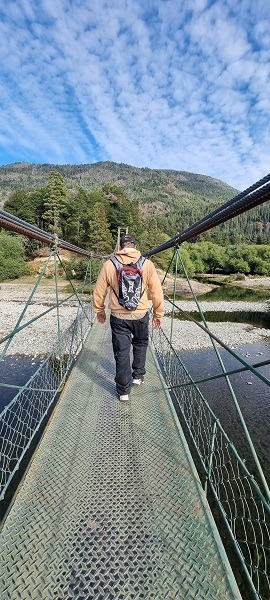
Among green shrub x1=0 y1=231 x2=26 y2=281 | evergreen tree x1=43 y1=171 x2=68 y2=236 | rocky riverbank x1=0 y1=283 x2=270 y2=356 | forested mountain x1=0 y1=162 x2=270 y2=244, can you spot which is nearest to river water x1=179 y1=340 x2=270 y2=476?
rocky riverbank x1=0 y1=283 x2=270 y2=356

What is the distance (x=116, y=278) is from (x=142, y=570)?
5.21 feet

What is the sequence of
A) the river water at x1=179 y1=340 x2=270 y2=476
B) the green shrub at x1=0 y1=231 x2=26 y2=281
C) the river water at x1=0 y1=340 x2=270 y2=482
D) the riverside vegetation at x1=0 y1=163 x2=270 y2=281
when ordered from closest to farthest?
the river water at x1=179 y1=340 x2=270 y2=476 < the river water at x1=0 y1=340 x2=270 y2=482 < the green shrub at x1=0 y1=231 x2=26 y2=281 < the riverside vegetation at x1=0 y1=163 x2=270 y2=281

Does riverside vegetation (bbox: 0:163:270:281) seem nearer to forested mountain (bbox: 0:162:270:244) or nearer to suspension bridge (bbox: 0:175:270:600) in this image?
forested mountain (bbox: 0:162:270:244)

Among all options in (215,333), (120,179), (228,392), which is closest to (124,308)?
(228,392)

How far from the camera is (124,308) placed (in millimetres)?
2242

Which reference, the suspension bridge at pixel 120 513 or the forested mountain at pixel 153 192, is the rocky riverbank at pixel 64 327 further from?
the forested mountain at pixel 153 192

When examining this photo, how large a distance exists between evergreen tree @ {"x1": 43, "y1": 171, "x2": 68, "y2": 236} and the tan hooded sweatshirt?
35.1m

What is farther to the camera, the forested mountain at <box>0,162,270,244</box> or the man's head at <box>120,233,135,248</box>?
the forested mountain at <box>0,162,270,244</box>

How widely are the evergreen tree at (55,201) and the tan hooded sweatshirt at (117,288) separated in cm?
3510

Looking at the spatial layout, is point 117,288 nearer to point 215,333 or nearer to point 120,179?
point 215,333

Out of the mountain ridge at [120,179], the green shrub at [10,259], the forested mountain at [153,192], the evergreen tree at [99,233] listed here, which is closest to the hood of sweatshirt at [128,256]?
the green shrub at [10,259]

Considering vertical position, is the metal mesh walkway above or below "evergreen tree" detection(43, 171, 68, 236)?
below

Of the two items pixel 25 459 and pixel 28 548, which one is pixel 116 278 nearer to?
pixel 28 548

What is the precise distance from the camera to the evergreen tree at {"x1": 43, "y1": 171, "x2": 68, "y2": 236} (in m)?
35.7
